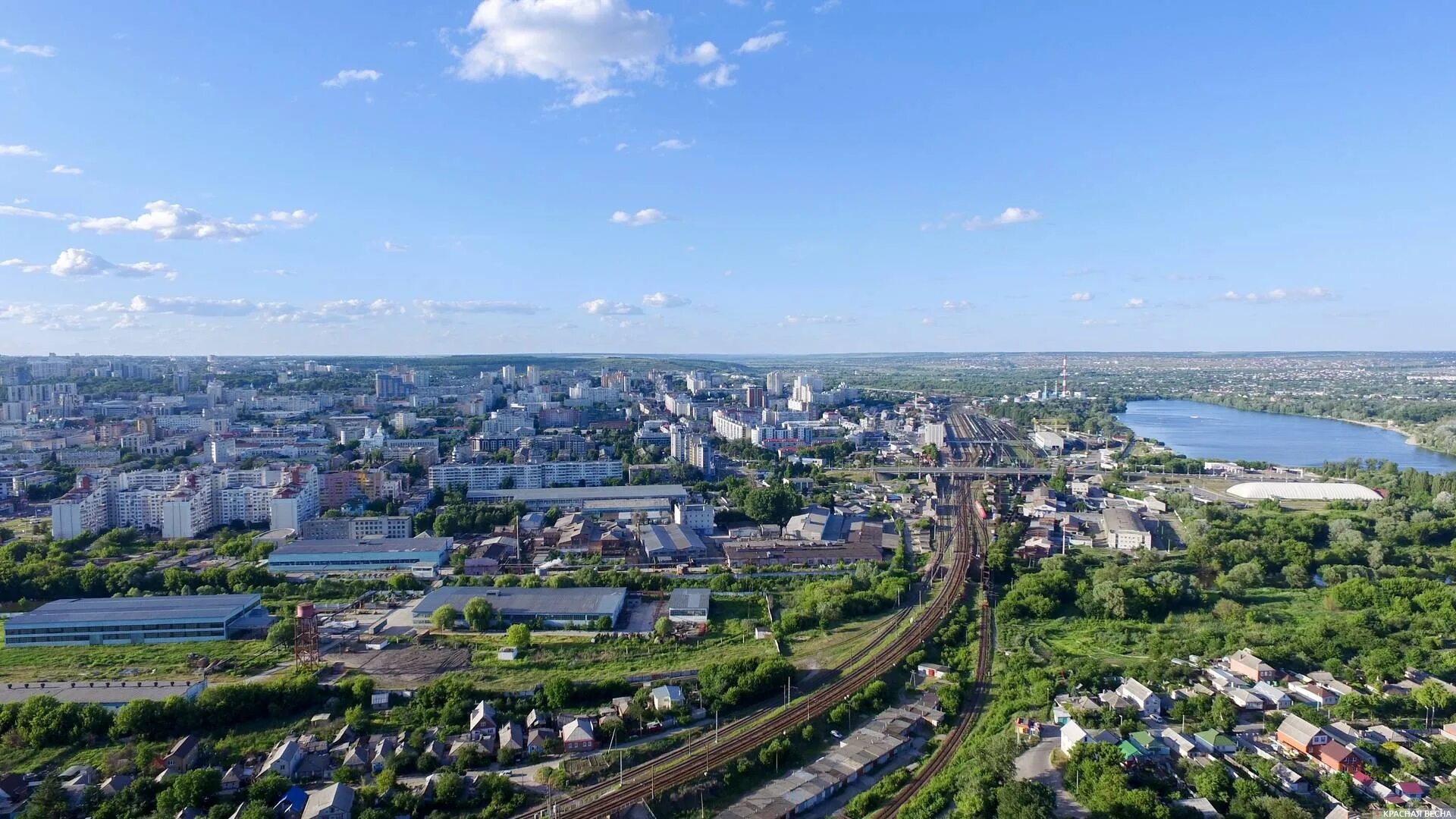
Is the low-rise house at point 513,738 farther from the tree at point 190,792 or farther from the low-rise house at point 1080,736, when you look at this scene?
the low-rise house at point 1080,736

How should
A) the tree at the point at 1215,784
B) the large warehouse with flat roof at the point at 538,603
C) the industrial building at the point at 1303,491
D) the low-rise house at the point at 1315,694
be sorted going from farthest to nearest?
the industrial building at the point at 1303,491 → the large warehouse with flat roof at the point at 538,603 → the low-rise house at the point at 1315,694 → the tree at the point at 1215,784

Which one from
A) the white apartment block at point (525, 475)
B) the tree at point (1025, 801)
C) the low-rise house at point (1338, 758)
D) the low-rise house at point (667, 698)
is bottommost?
the low-rise house at point (667, 698)

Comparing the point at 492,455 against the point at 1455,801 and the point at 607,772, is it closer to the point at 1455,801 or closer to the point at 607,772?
the point at 607,772

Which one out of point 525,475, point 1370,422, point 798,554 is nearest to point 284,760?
point 798,554

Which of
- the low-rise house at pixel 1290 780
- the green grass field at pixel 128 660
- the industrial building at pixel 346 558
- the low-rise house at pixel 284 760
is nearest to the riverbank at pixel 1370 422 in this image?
the low-rise house at pixel 1290 780

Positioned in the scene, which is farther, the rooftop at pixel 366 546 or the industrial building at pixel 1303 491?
the industrial building at pixel 1303 491

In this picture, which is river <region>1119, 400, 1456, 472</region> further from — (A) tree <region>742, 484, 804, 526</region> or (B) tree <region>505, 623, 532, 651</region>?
(B) tree <region>505, 623, 532, 651</region>

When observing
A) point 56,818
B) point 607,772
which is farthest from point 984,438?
point 56,818
